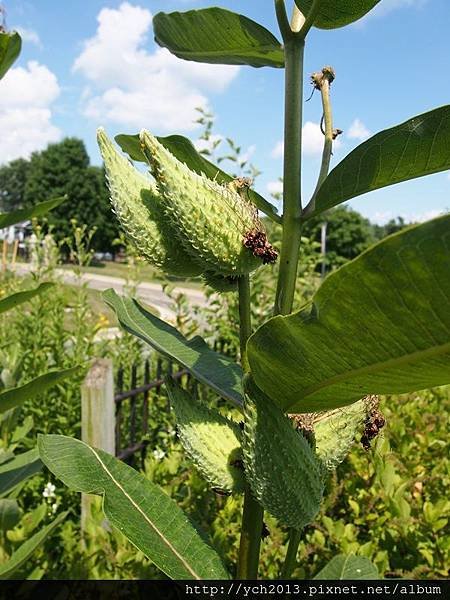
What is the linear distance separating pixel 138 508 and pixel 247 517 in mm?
226

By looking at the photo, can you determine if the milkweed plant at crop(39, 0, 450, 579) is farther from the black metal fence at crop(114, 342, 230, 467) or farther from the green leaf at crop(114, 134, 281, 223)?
the black metal fence at crop(114, 342, 230, 467)

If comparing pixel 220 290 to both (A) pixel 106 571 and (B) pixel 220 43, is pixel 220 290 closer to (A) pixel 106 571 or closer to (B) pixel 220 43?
(B) pixel 220 43

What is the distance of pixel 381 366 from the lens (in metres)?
0.66

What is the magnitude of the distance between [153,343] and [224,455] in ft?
0.99

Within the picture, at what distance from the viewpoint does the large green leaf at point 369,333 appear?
1.75ft

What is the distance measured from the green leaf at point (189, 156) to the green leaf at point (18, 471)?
125 centimetres

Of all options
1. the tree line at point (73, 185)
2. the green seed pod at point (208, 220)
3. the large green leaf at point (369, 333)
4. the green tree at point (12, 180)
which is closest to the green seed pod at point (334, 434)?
the large green leaf at point (369, 333)

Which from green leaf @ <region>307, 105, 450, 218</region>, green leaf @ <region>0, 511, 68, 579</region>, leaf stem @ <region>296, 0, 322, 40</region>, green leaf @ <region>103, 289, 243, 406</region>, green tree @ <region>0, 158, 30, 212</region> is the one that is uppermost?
green tree @ <region>0, 158, 30, 212</region>

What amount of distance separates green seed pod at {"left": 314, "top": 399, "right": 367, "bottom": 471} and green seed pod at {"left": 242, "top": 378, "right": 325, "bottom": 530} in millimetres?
83

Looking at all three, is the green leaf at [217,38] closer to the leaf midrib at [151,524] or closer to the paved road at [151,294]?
the leaf midrib at [151,524]

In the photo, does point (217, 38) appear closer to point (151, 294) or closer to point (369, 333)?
point (369, 333)

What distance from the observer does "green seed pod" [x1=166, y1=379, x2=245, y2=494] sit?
90 cm

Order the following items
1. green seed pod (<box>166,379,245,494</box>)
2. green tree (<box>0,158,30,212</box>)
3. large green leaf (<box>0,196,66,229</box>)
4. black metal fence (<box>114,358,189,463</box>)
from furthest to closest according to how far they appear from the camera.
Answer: green tree (<box>0,158,30,212</box>), black metal fence (<box>114,358,189,463</box>), large green leaf (<box>0,196,66,229</box>), green seed pod (<box>166,379,245,494</box>)

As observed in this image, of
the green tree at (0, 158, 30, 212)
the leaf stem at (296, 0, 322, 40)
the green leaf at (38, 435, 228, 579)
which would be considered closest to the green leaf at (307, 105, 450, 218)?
Result: the leaf stem at (296, 0, 322, 40)
